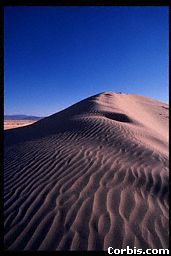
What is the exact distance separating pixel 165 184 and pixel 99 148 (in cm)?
259

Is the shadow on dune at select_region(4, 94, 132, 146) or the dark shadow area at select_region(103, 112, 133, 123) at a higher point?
the dark shadow area at select_region(103, 112, 133, 123)

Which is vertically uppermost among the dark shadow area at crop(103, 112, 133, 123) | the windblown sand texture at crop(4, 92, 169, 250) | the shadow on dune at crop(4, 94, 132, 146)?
the dark shadow area at crop(103, 112, 133, 123)

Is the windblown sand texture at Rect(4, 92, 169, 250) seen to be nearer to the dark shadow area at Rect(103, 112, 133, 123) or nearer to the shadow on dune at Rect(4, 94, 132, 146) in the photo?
the shadow on dune at Rect(4, 94, 132, 146)

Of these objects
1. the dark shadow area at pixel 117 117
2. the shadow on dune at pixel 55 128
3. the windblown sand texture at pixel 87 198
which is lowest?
the windblown sand texture at pixel 87 198

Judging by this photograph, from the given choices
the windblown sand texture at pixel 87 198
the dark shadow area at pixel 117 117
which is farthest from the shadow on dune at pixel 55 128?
the windblown sand texture at pixel 87 198

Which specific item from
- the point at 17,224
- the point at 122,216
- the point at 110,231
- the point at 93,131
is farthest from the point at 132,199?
the point at 93,131

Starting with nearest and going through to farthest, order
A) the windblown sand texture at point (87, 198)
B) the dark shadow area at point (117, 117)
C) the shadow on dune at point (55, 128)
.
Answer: the windblown sand texture at point (87, 198), the shadow on dune at point (55, 128), the dark shadow area at point (117, 117)

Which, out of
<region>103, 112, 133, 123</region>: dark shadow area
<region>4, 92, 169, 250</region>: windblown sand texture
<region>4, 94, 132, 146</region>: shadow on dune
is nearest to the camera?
<region>4, 92, 169, 250</region>: windblown sand texture

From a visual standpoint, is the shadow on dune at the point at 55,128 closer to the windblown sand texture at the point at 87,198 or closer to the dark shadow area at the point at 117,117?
the dark shadow area at the point at 117,117

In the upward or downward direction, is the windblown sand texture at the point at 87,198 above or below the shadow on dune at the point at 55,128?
below

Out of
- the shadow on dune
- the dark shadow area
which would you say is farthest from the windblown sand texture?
the dark shadow area

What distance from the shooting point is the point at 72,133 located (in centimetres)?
913
